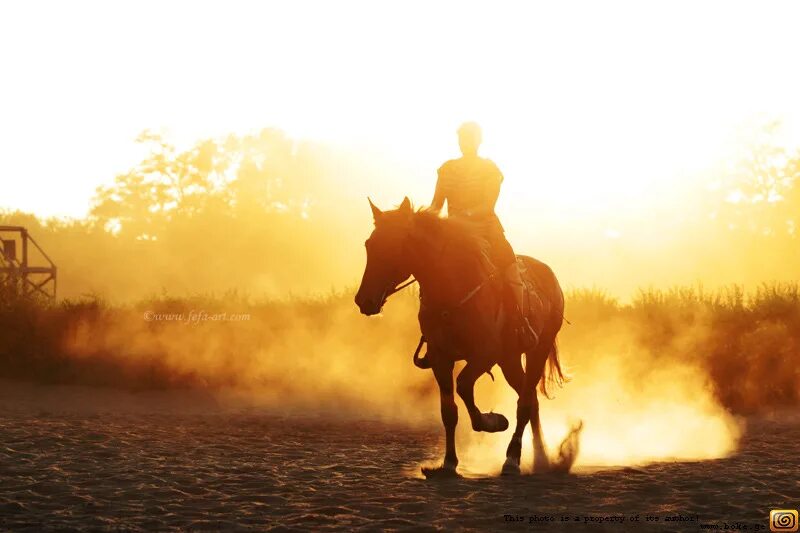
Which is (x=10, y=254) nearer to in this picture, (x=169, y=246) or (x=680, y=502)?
(x=680, y=502)

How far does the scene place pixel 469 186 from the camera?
32.3 ft

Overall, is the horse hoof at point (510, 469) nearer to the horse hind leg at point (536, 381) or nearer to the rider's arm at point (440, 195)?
the horse hind leg at point (536, 381)

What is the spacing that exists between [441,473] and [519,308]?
2006mm

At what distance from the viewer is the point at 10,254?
36.2 metres

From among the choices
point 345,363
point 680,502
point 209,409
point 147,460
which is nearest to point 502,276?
point 680,502

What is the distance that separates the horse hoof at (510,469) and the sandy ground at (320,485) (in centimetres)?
14

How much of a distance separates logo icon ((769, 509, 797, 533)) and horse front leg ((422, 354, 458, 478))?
3280 mm

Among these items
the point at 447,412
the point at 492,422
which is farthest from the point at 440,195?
the point at 492,422

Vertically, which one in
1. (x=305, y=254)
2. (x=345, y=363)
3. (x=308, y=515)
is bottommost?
(x=308, y=515)

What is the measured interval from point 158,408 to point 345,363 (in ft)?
14.2

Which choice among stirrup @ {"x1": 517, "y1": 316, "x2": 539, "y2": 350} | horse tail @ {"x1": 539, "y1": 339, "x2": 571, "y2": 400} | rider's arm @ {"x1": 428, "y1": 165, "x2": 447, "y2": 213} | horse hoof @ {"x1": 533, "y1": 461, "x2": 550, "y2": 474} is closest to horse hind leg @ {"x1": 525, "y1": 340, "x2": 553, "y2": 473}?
horse hoof @ {"x1": 533, "y1": 461, "x2": 550, "y2": 474}

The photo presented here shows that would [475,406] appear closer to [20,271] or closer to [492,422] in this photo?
[492,422]

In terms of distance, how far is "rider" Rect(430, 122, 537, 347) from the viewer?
9.86 metres

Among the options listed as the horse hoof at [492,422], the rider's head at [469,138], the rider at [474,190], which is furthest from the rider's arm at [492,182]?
the horse hoof at [492,422]
